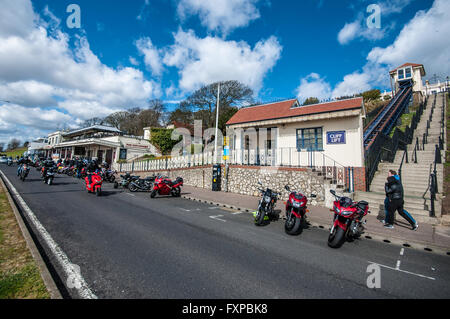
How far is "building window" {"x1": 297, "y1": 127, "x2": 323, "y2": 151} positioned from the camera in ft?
41.1

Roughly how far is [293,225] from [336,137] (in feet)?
27.7

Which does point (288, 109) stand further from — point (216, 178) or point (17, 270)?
point (17, 270)

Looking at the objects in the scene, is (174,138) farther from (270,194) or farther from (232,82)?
(270,194)

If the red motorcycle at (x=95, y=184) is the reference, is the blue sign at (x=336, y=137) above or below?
above

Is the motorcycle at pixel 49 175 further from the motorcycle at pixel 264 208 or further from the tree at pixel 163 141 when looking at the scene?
the tree at pixel 163 141

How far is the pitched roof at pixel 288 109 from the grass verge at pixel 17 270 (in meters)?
12.8

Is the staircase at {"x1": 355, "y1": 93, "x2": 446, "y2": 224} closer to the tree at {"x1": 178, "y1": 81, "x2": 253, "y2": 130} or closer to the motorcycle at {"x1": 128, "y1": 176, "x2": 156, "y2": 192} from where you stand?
the motorcycle at {"x1": 128, "y1": 176, "x2": 156, "y2": 192}

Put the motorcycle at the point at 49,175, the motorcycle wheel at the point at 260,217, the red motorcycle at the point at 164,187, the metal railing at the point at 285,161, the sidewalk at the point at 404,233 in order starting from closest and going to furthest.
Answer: the sidewalk at the point at 404,233, the motorcycle wheel at the point at 260,217, the metal railing at the point at 285,161, the red motorcycle at the point at 164,187, the motorcycle at the point at 49,175

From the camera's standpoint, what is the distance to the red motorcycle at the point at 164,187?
401 inches

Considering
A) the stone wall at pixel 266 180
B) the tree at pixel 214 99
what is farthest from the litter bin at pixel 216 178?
the tree at pixel 214 99

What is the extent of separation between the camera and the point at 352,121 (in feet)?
37.4

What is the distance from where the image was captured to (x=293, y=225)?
17.9ft
